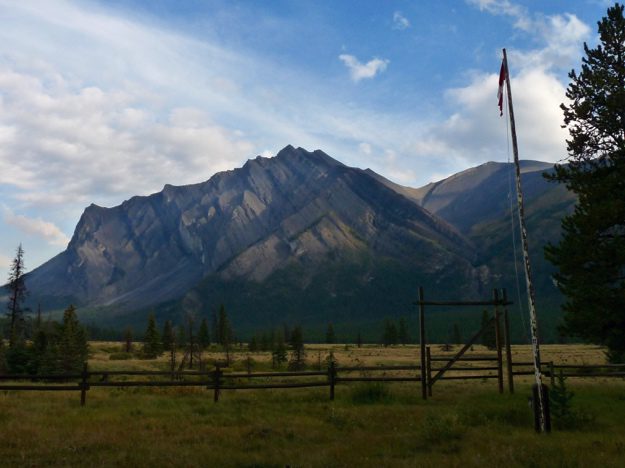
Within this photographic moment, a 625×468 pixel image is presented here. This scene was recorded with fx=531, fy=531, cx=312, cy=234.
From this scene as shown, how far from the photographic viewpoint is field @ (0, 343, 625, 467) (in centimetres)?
1104

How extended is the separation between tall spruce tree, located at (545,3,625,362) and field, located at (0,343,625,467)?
10.9 ft

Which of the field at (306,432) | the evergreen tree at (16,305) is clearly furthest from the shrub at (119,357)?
the field at (306,432)

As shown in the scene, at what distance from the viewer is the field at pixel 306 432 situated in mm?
11039

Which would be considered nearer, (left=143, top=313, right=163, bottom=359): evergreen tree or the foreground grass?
the foreground grass

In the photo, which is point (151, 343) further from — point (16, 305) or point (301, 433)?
point (301, 433)

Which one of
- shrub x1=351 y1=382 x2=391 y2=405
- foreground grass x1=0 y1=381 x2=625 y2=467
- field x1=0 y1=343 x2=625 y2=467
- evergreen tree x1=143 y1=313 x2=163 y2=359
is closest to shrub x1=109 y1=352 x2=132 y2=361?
evergreen tree x1=143 y1=313 x2=163 y2=359

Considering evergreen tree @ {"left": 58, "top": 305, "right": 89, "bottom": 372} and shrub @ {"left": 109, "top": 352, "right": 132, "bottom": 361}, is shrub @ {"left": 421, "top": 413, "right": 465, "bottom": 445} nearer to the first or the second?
evergreen tree @ {"left": 58, "top": 305, "right": 89, "bottom": 372}

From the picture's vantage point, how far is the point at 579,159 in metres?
21.8

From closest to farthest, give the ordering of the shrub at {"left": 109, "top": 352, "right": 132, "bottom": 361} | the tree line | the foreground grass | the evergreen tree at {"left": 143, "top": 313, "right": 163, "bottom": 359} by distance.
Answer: the foreground grass → the tree line → the shrub at {"left": 109, "top": 352, "right": 132, "bottom": 361} → the evergreen tree at {"left": 143, "top": 313, "right": 163, "bottom": 359}

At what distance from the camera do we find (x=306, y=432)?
14109mm

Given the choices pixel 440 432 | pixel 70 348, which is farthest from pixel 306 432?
pixel 70 348

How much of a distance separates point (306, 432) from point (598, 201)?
48.4 ft

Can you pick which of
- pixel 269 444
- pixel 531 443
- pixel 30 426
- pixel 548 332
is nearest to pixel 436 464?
pixel 531 443

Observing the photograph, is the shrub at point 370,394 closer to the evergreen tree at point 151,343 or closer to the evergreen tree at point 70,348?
the evergreen tree at point 70,348
